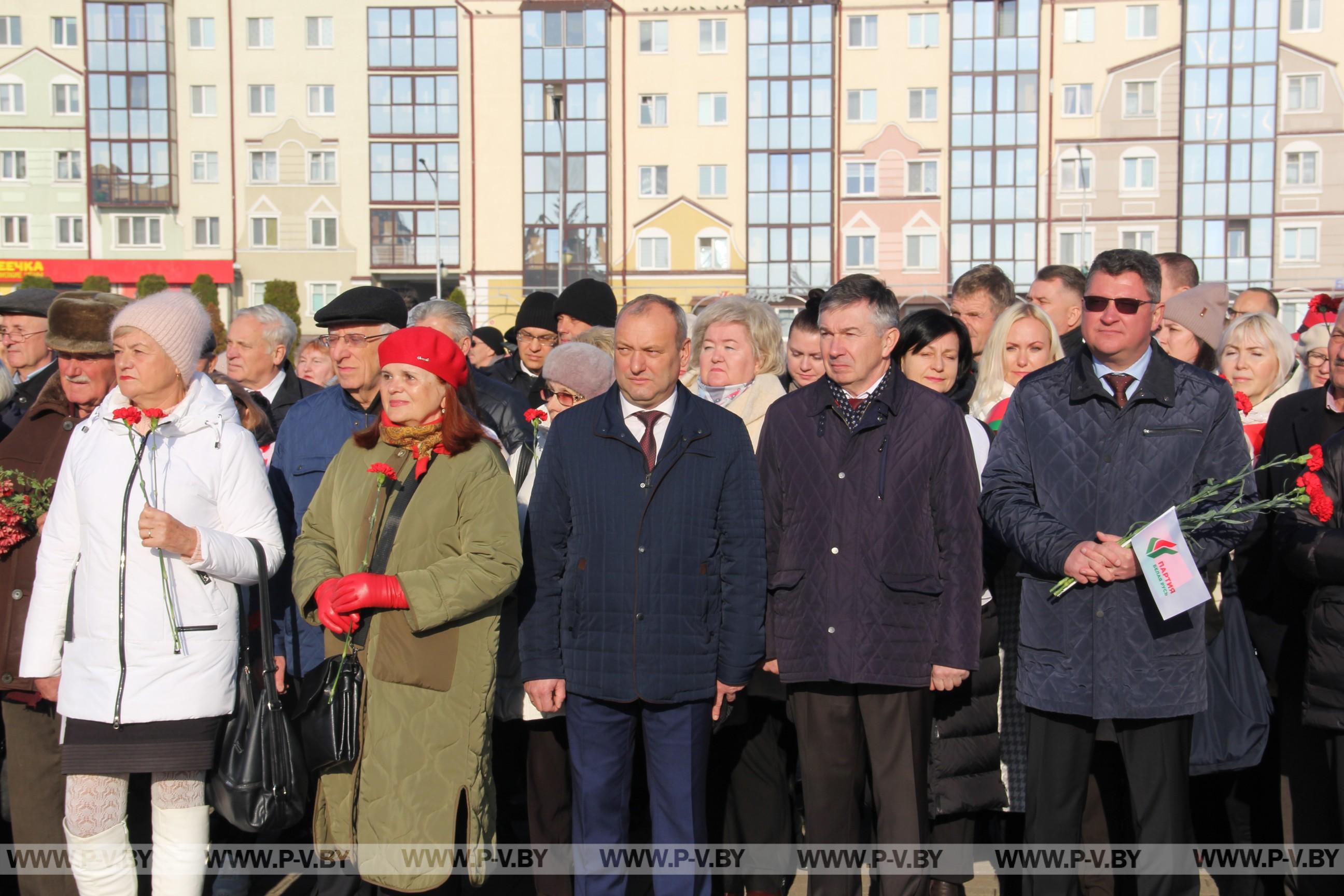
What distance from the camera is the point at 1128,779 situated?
3.81m

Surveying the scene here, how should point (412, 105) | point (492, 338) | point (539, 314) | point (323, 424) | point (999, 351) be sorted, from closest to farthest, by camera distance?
1. point (323, 424)
2. point (999, 351)
3. point (539, 314)
4. point (492, 338)
5. point (412, 105)

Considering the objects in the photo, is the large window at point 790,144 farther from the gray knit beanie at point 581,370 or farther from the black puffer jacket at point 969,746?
the black puffer jacket at point 969,746

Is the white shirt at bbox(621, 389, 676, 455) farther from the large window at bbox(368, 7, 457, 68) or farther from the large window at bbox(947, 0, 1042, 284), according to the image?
the large window at bbox(368, 7, 457, 68)

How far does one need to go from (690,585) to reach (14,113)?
57.2 meters

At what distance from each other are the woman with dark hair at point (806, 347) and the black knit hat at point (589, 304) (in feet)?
4.51

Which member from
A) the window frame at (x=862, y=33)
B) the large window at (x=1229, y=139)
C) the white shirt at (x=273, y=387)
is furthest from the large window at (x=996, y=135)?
the white shirt at (x=273, y=387)

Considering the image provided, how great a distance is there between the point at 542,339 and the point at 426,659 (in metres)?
3.84

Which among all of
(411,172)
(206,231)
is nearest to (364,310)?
(411,172)

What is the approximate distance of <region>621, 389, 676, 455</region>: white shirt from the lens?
4.13m

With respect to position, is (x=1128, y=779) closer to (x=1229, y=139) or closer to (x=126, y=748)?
(x=126, y=748)

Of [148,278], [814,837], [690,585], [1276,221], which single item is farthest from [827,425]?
[1276,221]

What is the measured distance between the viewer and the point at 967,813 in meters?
4.40

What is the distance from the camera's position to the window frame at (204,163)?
5009 centimetres

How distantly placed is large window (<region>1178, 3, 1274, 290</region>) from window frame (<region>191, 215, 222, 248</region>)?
40311mm
